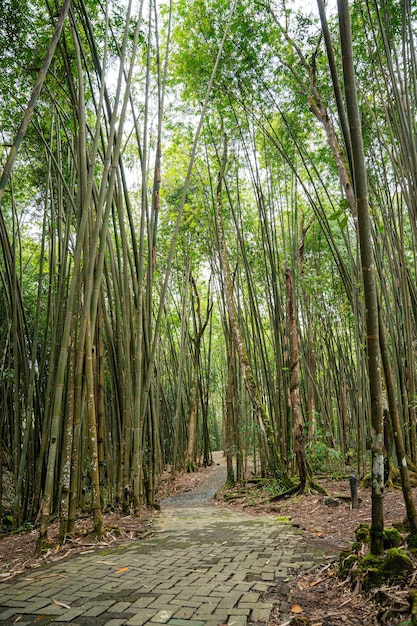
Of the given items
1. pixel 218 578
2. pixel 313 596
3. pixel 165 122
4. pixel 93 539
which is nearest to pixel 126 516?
pixel 93 539

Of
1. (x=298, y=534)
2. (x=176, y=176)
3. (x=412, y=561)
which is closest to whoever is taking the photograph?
(x=412, y=561)

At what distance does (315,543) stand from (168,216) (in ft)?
18.3

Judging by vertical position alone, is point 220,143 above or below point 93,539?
above

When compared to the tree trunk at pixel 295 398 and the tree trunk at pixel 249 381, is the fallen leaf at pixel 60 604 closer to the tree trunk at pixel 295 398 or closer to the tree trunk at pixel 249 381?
the tree trunk at pixel 295 398

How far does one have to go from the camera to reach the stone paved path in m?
1.47

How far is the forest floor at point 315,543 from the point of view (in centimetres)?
142

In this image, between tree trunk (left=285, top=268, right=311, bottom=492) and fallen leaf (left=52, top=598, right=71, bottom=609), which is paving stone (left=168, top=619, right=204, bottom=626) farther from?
tree trunk (left=285, top=268, right=311, bottom=492)

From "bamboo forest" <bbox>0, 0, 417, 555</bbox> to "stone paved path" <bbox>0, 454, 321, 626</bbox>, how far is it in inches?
17.6

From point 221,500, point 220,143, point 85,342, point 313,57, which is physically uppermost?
point 220,143

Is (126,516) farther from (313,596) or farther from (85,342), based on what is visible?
(313,596)

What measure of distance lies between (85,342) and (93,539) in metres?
1.18

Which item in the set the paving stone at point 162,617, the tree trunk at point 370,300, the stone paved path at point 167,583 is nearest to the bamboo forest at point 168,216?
the tree trunk at point 370,300

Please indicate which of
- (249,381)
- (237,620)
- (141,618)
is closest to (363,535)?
(237,620)

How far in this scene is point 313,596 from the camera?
1.65 meters
